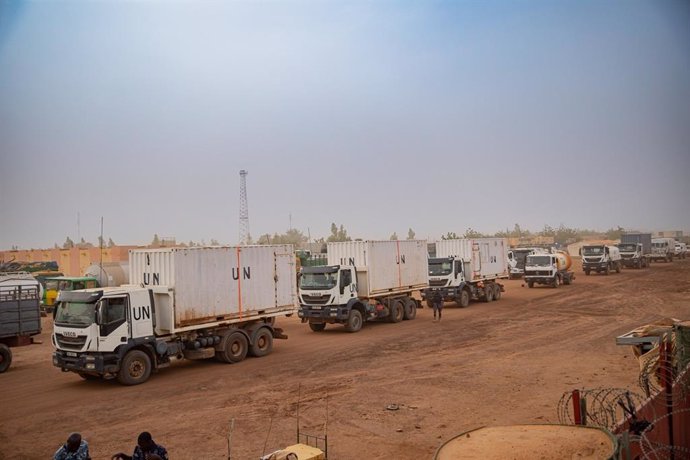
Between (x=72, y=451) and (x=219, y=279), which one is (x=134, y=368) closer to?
(x=219, y=279)

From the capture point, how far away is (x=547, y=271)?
3947cm

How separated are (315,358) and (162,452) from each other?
1054 cm

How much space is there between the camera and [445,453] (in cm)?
529

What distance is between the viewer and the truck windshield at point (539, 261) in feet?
131

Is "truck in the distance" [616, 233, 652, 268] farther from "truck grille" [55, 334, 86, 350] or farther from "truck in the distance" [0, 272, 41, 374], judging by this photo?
"truck grille" [55, 334, 86, 350]

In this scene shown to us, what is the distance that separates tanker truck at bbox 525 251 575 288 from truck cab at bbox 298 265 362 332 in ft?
70.9

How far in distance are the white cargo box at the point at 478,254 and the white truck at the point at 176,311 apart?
15132 mm

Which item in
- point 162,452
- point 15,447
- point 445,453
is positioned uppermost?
point 445,453

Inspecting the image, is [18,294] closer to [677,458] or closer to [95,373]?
[95,373]

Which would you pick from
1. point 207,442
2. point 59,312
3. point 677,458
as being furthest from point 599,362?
point 59,312

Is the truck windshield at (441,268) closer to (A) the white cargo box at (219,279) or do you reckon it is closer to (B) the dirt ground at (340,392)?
(B) the dirt ground at (340,392)

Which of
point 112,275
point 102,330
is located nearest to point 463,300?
point 112,275

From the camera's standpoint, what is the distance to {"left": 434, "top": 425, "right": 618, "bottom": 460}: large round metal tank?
16.9 feet

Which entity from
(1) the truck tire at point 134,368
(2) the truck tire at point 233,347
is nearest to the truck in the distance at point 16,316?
(1) the truck tire at point 134,368
